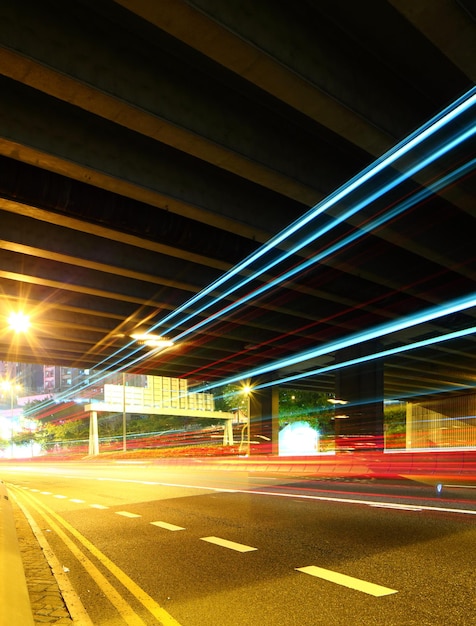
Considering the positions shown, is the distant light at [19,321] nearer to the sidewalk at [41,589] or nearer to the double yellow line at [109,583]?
the double yellow line at [109,583]

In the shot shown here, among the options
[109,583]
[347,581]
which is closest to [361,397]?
[347,581]

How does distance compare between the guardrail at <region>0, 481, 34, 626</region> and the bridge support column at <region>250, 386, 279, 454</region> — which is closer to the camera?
the guardrail at <region>0, 481, 34, 626</region>

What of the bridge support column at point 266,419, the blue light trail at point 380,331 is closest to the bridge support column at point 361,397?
the blue light trail at point 380,331

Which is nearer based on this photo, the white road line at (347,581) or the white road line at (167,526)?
the white road line at (347,581)

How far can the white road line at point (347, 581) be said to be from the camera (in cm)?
510

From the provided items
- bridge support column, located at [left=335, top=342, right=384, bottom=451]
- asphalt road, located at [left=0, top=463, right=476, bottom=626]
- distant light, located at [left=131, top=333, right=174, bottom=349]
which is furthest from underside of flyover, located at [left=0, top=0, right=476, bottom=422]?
bridge support column, located at [left=335, top=342, right=384, bottom=451]

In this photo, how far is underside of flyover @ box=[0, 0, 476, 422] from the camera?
744cm

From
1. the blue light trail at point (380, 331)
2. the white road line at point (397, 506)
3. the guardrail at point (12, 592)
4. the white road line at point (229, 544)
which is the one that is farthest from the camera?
the blue light trail at point (380, 331)

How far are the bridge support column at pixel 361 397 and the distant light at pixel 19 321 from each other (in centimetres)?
1491

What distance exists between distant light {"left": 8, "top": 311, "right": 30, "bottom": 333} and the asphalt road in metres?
8.36

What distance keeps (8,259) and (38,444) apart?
79351mm

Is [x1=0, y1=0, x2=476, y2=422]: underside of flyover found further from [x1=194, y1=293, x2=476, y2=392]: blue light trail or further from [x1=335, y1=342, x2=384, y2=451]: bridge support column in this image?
[x1=335, y1=342, x2=384, y2=451]: bridge support column

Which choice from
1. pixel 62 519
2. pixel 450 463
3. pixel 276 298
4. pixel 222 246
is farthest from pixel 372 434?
pixel 62 519

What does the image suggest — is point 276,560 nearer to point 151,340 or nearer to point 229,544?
point 229,544
